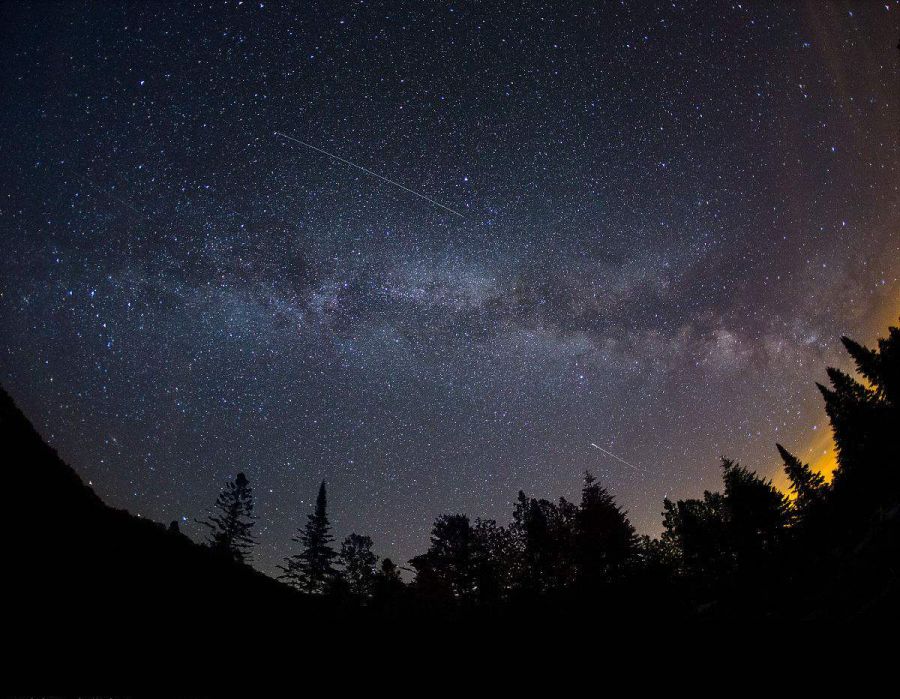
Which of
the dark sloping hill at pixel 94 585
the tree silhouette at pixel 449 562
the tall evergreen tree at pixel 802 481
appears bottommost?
the dark sloping hill at pixel 94 585

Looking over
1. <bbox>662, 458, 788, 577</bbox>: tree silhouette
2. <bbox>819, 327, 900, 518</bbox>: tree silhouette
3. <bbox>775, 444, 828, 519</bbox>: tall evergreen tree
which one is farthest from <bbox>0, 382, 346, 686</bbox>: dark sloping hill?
<bbox>775, 444, 828, 519</bbox>: tall evergreen tree

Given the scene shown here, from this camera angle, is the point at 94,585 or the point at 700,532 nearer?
the point at 94,585

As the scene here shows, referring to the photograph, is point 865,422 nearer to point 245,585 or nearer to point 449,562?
point 449,562

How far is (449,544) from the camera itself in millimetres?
38656

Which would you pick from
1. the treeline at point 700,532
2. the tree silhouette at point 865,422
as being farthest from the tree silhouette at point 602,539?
the tree silhouette at point 865,422

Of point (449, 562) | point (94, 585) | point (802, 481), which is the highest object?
point (802, 481)

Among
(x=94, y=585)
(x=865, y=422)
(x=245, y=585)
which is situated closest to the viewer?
(x=94, y=585)

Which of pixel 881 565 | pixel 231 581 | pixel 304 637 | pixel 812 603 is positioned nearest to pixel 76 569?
pixel 231 581

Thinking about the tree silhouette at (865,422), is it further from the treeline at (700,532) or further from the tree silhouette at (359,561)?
the tree silhouette at (359,561)

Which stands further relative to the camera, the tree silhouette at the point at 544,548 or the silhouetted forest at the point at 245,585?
the tree silhouette at the point at 544,548

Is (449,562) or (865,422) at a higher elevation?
(865,422)

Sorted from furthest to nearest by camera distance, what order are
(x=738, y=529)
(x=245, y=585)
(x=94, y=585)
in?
(x=738, y=529) < (x=245, y=585) < (x=94, y=585)

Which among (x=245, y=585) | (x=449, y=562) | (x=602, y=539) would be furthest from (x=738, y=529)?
(x=245, y=585)

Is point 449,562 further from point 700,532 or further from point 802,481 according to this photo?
point 802,481
